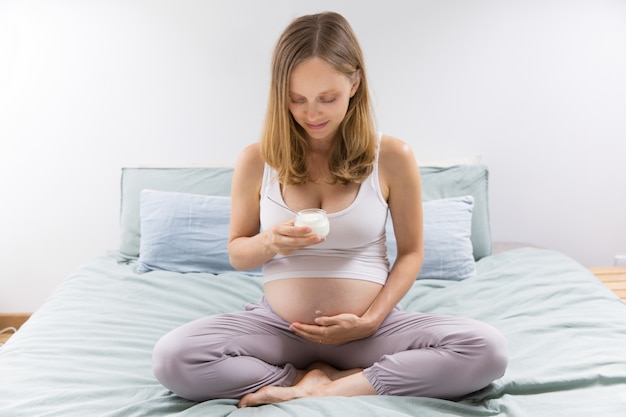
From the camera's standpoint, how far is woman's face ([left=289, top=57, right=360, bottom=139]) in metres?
1.59

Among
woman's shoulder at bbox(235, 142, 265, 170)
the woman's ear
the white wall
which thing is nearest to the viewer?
the woman's ear

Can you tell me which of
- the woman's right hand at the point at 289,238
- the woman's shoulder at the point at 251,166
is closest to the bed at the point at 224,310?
the woman's right hand at the point at 289,238

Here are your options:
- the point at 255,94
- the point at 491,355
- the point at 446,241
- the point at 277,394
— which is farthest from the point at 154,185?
the point at 491,355

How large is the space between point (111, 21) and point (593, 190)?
7.59ft

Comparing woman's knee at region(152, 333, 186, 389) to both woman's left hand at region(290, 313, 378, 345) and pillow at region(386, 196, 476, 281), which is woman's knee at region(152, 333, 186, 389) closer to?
woman's left hand at region(290, 313, 378, 345)

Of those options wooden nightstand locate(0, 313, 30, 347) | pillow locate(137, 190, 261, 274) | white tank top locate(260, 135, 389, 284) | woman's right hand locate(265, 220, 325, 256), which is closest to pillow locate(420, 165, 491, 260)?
pillow locate(137, 190, 261, 274)

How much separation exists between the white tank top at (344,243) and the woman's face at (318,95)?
189 mm

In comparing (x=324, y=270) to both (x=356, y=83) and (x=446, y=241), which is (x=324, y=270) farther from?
(x=446, y=241)

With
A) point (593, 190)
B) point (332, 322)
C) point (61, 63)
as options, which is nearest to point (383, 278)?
point (332, 322)

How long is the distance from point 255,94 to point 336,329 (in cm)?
159

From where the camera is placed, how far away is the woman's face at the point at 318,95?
1586mm

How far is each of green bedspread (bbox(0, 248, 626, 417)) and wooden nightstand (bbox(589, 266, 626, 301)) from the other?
1.16 feet

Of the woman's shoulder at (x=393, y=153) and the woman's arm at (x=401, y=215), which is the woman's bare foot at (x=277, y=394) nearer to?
the woman's arm at (x=401, y=215)

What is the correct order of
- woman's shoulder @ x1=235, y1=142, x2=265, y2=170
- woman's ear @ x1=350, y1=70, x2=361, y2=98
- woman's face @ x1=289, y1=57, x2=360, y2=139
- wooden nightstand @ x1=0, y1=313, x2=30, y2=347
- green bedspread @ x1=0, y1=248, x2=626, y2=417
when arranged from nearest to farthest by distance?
green bedspread @ x1=0, y1=248, x2=626, y2=417
woman's face @ x1=289, y1=57, x2=360, y2=139
woman's ear @ x1=350, y1=70, x2=361, y2=98
woman's shoulder @ x1=235, y1=142, x2=265, y2=170
wooden nightstand @ x1=0, y1=313, x2=30, y2=347
